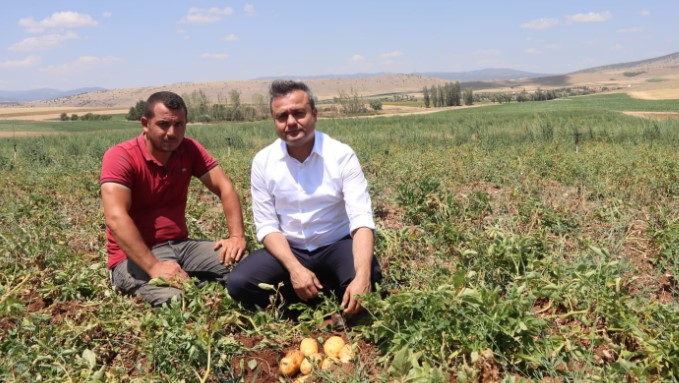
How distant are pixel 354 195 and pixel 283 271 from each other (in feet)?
2.05

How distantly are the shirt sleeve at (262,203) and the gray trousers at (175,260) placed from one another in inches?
23.3

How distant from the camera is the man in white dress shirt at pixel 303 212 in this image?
2740 millimetres

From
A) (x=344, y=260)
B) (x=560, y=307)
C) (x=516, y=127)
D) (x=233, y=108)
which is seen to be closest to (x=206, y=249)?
(x=344, y=260)

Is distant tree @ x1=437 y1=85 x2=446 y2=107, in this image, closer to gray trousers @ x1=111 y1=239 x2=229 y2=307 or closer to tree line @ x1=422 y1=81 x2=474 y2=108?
tree line @ x1=422 y1=81 x2=474 y2=108

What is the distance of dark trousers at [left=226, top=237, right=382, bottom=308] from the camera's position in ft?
9.29

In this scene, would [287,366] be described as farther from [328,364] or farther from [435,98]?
[435,98]

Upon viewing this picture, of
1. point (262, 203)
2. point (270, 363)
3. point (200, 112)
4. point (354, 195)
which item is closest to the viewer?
point (270, 363)

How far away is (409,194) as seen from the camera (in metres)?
4.78

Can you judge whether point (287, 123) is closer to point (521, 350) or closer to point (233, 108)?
point (521, 350)

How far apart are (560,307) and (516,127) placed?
36.8 feet

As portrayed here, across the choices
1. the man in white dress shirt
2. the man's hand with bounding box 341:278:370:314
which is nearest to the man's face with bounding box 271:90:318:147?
the man in white dress shirt

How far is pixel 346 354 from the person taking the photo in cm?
233

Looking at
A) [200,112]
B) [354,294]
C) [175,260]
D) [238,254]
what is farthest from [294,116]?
[200,112]

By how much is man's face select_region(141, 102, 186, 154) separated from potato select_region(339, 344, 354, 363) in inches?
67.1
